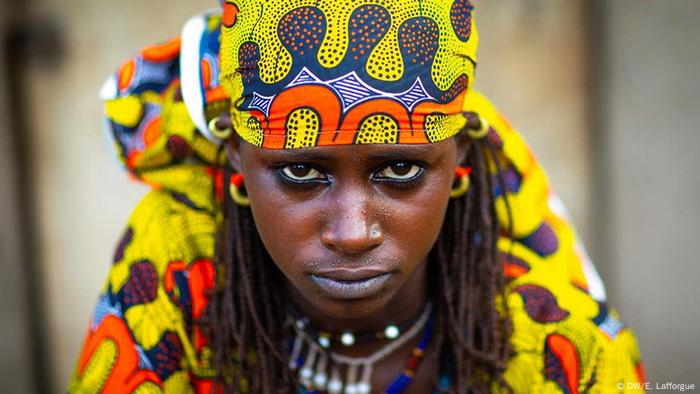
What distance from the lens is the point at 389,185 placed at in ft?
5.14

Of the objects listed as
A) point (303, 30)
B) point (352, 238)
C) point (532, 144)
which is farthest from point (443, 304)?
point (532, 144)

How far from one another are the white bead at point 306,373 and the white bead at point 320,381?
14 mm

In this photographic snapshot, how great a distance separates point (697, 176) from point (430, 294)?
1.64m

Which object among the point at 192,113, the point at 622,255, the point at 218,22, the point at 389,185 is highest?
the point at 218,22

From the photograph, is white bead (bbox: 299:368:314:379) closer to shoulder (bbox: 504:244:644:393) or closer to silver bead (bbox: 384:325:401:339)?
silver bead (bbox: 384:325:401:339)

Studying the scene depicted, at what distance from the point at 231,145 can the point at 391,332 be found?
534 mm

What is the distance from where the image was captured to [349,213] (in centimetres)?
152

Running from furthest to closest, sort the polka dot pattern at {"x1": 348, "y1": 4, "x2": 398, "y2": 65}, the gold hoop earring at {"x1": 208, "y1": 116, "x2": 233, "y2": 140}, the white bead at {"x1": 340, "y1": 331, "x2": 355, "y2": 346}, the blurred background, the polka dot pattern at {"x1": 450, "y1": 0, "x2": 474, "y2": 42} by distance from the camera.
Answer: the blurred background < the white bead at {"x1": 340, "y1": 331, "x2": 355, "y2": 346} < the gold hoop earring at {"x1": 208, "y1": 116, "x2": 233, "y2": 140} < the polka dot pattern at {"x1": 450, "y1": 0, "x2": 474, "y2": 42} < the polka dot pattern at {"x1": 348, "y1": 4, "x2": 398, "y2": 65}

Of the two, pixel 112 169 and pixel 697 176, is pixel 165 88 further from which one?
pixel 697 176

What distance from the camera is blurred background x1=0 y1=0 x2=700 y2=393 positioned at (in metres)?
3.12

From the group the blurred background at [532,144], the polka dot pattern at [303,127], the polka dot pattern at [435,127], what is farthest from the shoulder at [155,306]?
the blurred background at [532,144]

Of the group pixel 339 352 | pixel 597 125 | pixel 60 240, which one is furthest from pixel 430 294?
pixel 60 240

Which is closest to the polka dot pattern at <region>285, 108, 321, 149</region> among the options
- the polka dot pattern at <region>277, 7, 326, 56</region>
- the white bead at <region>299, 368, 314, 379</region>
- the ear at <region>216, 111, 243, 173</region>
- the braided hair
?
the polka dot pattern at <region>277, 7, 326, 56</region>

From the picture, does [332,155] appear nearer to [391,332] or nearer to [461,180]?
[461,180]
